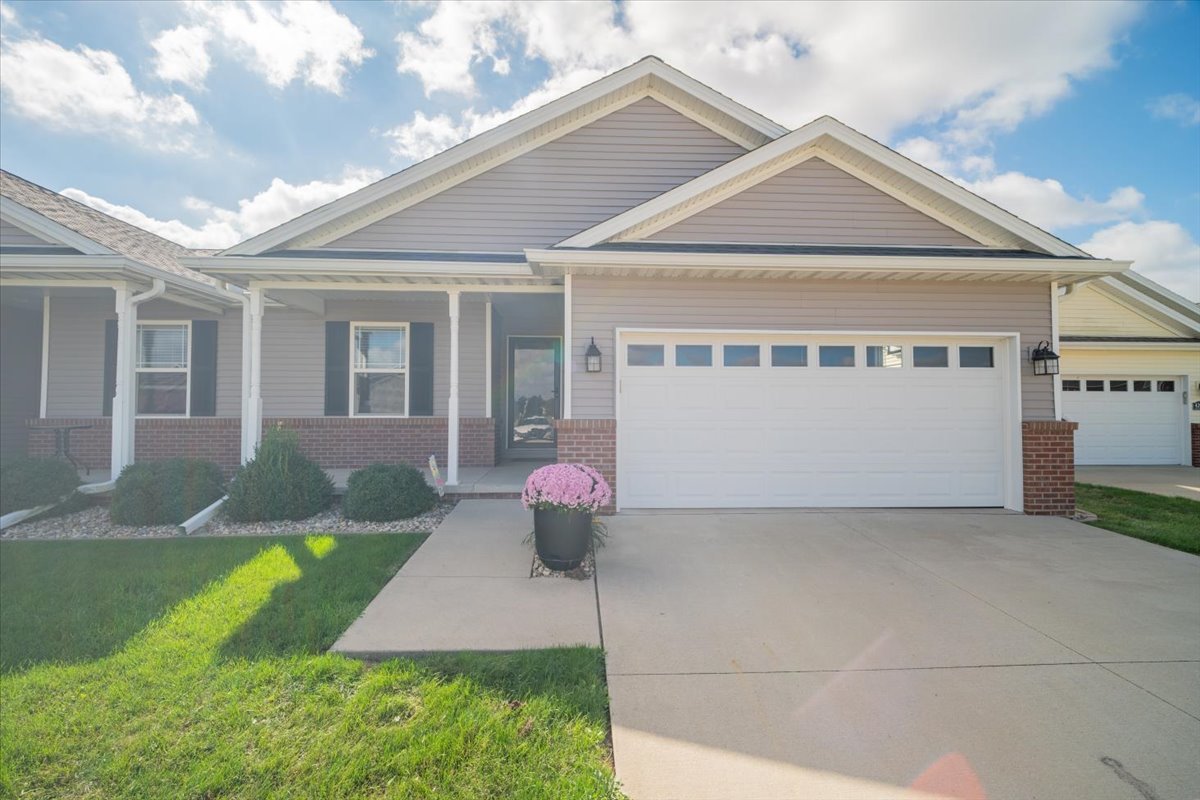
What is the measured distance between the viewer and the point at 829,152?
726cm

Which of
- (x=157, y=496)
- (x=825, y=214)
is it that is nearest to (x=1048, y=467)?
(x=825, y=214)

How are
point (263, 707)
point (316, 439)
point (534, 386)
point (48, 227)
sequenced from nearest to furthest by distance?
point (263, 707), point (48, 227), point (316, 439), point (534, 386)

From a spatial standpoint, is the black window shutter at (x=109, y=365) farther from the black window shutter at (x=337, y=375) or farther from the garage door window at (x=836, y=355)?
the garage door window at (x=836, y=355)

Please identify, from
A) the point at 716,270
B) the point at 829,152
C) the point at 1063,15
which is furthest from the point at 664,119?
the point at 1063,15

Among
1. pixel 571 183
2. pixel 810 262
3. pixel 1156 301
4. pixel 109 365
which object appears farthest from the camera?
pixel 1156 301

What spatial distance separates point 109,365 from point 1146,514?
677 inches

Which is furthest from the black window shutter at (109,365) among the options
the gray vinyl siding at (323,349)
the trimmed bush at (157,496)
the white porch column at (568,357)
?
the white porch column at (568,357)

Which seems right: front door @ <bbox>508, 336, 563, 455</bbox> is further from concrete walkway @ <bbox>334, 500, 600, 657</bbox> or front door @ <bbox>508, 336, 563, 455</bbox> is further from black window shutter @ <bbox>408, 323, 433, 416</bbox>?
concrete walkway @ <bbox>334, 500, 600, 657</bbox>

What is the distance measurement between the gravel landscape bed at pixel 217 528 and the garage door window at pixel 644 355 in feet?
10.7

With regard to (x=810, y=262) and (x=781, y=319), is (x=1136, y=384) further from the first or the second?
(x=810, y=262)

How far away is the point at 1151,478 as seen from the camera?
10.3 meters

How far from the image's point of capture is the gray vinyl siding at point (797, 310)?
6926 millimetres

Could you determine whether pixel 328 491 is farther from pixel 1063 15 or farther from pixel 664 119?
pixel 1063 15

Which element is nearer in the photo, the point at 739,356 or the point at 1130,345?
the point at 739,356
